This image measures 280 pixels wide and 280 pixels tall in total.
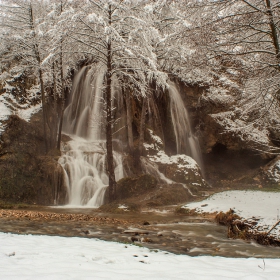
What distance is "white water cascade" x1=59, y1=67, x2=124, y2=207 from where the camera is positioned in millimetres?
12703

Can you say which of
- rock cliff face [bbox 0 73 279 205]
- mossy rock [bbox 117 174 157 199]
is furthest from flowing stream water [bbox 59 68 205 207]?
mossy rock [bbox 117 174 157 199]

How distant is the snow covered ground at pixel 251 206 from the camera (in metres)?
6.31

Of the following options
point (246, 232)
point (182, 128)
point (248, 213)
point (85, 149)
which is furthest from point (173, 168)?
point (246, 232)

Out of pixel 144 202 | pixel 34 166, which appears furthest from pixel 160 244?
pixel 34 166

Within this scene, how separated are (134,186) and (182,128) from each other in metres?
8.39

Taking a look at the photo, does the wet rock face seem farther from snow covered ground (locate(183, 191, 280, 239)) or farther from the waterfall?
the waterfall

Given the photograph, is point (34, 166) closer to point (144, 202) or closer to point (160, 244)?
point (144, 202)

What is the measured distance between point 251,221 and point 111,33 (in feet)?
25.6

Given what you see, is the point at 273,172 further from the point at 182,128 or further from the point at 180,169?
the point at 182,128

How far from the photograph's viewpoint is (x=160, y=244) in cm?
463

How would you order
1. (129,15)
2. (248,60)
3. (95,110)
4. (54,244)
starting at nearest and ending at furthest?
(54,244) → (248,60) → (129,15) → (95,110)

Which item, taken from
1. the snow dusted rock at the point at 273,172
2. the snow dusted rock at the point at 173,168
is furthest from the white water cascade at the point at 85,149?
the snow dusted rock at the point at 273,172

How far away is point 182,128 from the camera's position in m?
19.8

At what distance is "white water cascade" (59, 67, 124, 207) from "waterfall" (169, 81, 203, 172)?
529 centimetres
